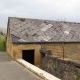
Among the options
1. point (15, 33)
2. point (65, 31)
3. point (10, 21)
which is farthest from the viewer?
point (65, 31)

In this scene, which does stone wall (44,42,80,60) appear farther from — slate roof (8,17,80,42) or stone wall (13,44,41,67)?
stone wall (13,44,41,67)

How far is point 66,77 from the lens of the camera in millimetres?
8352

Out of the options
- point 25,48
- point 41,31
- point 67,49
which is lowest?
point 67,49

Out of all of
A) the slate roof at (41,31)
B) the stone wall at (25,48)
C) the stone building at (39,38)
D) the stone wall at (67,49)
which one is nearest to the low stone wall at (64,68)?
the stone wall at (25,48)

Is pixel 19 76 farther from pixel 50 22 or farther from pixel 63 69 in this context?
pixel 50 22

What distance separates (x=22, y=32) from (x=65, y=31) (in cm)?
487

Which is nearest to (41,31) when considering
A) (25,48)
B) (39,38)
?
(39,38)

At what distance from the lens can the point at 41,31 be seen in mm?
15367

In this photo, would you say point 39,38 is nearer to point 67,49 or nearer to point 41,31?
point 41,31

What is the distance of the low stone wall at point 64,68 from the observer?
24.8 ft

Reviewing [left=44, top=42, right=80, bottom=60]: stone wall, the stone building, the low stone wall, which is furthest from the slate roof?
the low stone wall

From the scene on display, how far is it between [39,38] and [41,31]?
1394 mm

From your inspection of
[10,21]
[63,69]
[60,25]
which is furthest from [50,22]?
[63,69]

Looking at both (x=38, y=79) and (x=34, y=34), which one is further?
(x=34, y=34)
